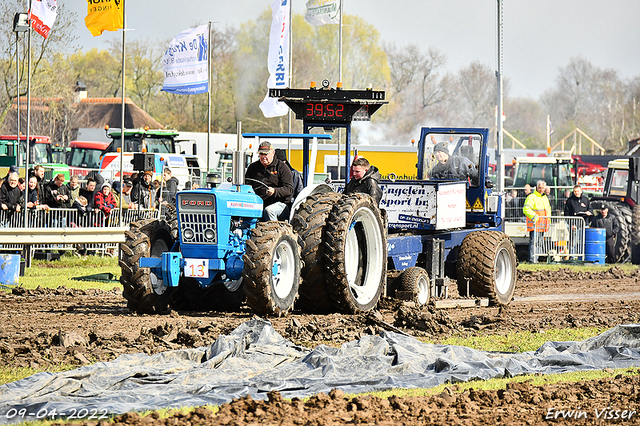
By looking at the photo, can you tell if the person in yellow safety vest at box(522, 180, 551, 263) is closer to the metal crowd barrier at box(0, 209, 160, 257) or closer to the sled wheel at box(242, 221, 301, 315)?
the metal crowd barrier at box(0, 209, 160, 257)

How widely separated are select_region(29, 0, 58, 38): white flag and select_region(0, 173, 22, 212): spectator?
3.30 metres

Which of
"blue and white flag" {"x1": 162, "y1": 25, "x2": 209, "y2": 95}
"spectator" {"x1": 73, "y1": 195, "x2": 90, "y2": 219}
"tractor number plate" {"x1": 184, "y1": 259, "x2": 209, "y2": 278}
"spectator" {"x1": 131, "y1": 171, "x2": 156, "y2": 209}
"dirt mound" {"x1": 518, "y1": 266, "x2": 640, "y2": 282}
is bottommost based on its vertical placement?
"dirt mound" {"x1": 518, "y1": 266, "x2": 640, "y2": 282}

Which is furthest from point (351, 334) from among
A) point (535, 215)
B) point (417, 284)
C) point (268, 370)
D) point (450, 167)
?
point (535, 215)

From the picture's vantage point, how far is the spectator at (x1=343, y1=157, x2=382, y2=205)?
38.7 feet

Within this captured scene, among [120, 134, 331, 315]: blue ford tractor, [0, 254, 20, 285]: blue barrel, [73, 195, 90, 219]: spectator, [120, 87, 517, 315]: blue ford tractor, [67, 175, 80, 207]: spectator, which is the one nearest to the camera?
[120, 134, 331, 315]: blue ford tractor

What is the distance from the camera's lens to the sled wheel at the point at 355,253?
10.4 m

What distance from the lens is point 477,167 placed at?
1441cm

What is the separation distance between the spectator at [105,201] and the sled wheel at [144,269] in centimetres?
797

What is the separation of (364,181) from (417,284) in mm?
1555

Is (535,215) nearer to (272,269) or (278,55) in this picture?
(278,55)

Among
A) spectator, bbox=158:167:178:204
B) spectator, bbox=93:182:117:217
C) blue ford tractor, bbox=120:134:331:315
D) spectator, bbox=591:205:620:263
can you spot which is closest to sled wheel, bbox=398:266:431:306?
blue ford tractor, bbox=120:134:331:315

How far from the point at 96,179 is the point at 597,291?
11710 mm

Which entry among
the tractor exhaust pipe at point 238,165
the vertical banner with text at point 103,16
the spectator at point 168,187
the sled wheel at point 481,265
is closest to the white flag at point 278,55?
the spectator at point 168,187

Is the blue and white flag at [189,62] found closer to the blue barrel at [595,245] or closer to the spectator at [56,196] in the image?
the spectator at [56,196]
